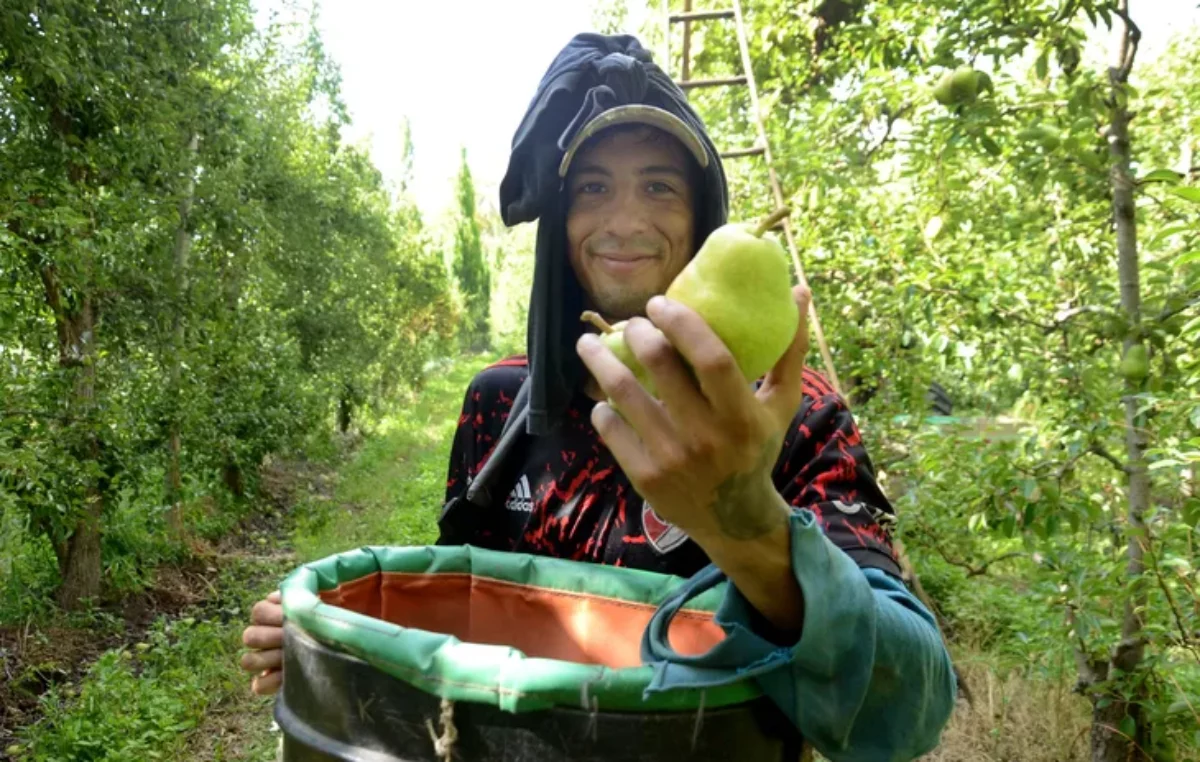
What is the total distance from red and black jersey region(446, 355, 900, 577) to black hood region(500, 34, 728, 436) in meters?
0.10

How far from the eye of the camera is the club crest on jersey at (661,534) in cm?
149

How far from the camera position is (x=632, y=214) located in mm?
1682

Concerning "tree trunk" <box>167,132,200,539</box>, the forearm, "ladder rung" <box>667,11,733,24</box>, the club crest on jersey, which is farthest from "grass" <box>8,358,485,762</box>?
"ladder rung" <box>667,11,733,24</box>

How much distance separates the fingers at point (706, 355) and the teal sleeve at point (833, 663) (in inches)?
7.1

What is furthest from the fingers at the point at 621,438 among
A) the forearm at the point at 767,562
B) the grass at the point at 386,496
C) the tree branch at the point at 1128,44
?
the grass at the point at 386,496

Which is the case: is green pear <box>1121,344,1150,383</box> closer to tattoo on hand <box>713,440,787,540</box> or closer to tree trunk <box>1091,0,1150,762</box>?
tree trunk <box>1091,0,1150,762</box>

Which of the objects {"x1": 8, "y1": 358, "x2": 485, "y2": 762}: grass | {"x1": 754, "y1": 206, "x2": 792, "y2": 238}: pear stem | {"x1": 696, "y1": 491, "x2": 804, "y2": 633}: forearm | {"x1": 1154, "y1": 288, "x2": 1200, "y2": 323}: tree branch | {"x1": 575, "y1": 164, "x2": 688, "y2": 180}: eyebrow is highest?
{"x1": 575, "y1": 164, "x2": 688, "y2": 180}: eyebrow

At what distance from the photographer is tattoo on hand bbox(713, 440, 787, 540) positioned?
83cm

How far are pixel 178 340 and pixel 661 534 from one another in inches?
195

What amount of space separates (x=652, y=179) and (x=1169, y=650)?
2.39m

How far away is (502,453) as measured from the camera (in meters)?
1.80

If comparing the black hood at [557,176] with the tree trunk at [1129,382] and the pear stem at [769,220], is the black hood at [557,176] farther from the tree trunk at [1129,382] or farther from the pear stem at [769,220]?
the tree trunk at [1129,382]

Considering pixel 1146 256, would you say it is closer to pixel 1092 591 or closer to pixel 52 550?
pixel 1092 591

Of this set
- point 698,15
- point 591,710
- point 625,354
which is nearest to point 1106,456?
point 625,354
